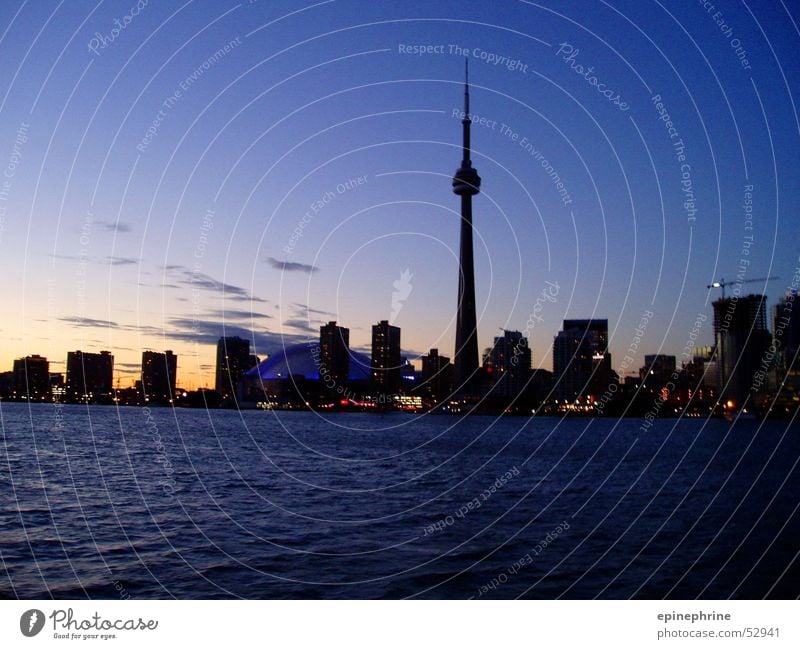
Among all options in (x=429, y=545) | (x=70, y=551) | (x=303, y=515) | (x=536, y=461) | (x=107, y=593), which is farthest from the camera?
(x=536, y=461)

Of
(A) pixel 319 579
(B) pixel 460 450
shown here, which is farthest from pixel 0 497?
(B) pixel 460 450

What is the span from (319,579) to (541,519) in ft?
38.4
